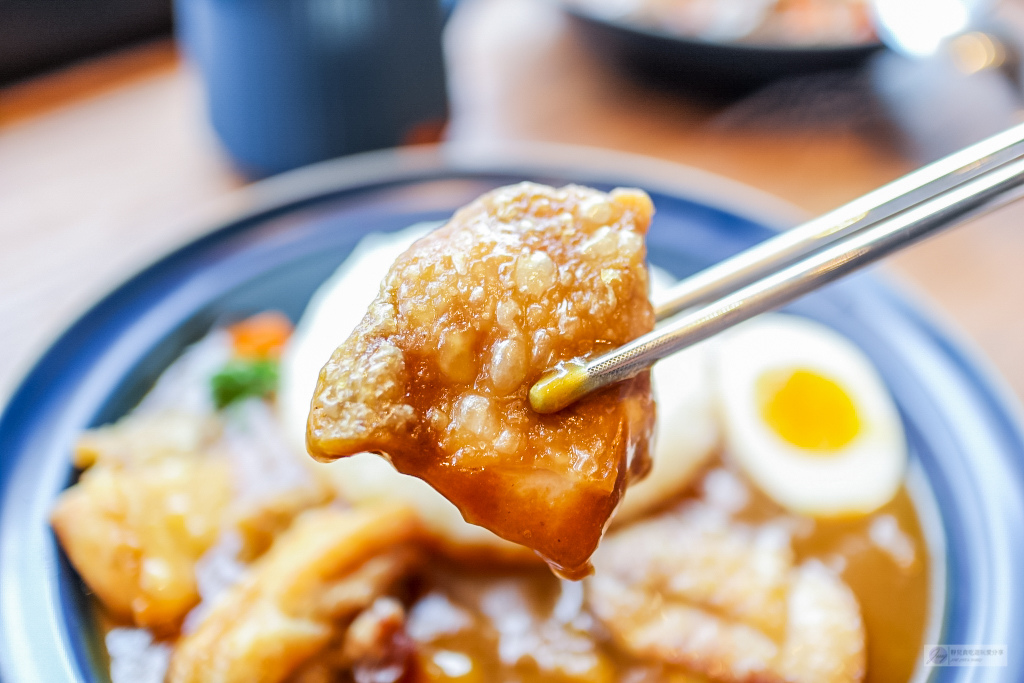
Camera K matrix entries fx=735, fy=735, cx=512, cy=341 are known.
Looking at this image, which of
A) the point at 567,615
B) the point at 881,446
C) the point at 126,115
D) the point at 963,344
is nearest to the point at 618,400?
the point at 567,615

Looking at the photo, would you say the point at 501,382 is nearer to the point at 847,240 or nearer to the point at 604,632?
the point at 847,240

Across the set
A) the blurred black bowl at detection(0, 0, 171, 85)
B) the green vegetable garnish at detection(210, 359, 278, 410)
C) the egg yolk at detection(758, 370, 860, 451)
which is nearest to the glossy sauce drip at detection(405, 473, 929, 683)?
the egg yolk at detection(758, 370, 860, 451)

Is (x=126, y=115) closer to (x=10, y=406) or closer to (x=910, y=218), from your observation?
(x=10, y=406)

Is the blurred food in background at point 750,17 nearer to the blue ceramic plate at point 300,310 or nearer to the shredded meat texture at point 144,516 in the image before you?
the blue ceramic plate at point 300,310

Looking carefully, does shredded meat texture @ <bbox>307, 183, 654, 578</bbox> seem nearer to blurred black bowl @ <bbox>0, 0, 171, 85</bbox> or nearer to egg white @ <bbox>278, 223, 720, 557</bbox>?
egg white @ <bbox>278, 223, 720, 557</bbox>

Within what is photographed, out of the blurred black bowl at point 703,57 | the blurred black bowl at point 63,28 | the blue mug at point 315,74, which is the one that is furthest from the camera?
the blurred black bowl at point 63,28

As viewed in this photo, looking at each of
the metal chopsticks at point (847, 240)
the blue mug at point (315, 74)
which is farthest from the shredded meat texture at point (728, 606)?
the blue mug at point (315, 74)

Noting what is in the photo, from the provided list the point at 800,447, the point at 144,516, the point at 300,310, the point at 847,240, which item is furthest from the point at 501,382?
the point at 300,310

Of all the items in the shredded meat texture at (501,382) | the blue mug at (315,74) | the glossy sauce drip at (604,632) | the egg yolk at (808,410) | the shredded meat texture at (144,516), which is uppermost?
the blue mug at (315,74)
